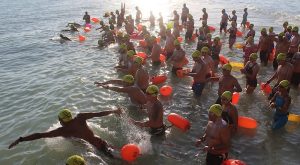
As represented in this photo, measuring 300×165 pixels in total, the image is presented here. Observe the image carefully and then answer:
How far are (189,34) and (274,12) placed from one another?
17.9 m

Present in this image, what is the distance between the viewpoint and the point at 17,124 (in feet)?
35.2

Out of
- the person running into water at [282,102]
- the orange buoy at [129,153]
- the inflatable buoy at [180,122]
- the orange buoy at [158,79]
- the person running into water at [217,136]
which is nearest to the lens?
the person running into water at [217,136]

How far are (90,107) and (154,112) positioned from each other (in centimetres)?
449

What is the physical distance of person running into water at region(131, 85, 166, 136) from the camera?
7.80 metres

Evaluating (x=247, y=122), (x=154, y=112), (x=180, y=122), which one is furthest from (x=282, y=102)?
(x=154, y=112)

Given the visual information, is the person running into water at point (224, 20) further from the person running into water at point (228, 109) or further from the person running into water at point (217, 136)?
the person running into water at point (217, 136)

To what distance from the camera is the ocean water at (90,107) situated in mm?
8500

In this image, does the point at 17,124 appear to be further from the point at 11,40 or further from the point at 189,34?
the point at 11,40

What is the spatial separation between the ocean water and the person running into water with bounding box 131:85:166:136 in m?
0.63

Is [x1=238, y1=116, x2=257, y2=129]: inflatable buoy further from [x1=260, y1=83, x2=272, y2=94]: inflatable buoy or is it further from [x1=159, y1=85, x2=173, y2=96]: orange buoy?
[x1=159, y1=85, x2=173, y2=96]: orange buoy

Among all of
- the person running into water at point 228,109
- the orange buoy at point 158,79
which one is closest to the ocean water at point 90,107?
the orange buoy at point 158,79

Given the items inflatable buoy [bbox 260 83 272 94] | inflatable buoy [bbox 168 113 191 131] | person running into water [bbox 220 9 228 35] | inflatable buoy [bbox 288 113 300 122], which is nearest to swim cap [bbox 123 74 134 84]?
inflatable buoy [bbox 168 113 191 131]

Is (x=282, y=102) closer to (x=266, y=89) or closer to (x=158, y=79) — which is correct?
(x=266, y=89)

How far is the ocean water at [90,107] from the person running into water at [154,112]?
635 millimetres
